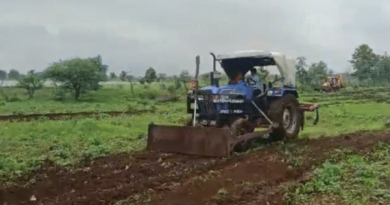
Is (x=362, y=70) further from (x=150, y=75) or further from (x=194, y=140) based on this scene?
(x=194, y=140)

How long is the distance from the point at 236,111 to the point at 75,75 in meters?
22.6

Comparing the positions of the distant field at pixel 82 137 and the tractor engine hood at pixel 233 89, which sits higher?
the tractor engine hood at pixel 233 89

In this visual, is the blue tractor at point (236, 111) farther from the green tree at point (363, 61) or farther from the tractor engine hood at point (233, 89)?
the green tree at point (363, 61)

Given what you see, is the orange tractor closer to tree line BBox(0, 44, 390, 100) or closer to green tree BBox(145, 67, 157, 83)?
tree line BBox(0, 44, 390, 100)

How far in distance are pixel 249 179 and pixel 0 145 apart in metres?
6.65

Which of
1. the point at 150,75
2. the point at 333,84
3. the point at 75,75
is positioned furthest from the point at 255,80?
the point at 333,84

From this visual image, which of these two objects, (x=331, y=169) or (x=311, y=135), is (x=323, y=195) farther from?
(x=311, y=135)

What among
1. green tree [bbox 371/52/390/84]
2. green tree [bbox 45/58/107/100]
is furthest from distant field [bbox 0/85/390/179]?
green tree [bbox 371/52/390/84]

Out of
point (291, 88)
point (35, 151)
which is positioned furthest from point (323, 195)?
point (35, 151)

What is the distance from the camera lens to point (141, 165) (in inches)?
351

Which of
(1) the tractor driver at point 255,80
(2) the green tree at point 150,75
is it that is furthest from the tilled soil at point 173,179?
(2) the green tree at point 150,75

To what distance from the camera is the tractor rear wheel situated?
1127 centimetres

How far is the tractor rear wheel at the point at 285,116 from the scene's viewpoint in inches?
444

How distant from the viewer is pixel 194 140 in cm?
981
